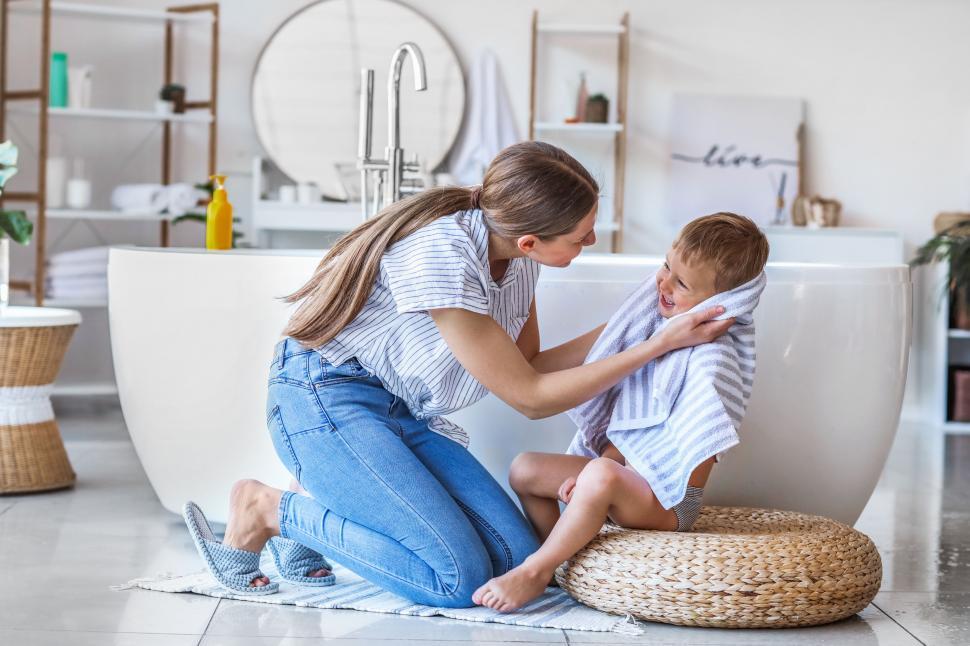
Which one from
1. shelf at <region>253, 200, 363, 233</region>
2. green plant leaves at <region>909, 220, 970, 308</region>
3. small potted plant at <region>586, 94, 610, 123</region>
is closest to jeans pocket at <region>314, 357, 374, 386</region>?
shelf at <region>253, 200, 363, 233</region>

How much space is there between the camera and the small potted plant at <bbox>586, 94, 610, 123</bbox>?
465 centimetres

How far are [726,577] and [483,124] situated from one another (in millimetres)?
3199

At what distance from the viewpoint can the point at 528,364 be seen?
1872 mm

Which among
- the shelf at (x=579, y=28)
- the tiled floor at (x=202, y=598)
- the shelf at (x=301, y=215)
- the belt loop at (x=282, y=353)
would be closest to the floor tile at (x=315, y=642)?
the tiled floor at (x=202, y=598)

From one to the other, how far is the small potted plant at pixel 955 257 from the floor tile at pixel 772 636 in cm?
285

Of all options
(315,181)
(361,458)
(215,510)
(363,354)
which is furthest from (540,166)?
(315,181)

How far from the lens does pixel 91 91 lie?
15.4ft

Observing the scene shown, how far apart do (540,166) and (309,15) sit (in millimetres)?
3166

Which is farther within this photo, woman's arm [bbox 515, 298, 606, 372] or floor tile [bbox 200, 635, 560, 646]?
woman's arm [bbox 515, 298, 606, 372]

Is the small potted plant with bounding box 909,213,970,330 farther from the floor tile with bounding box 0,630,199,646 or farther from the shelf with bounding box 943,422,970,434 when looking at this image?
the floor tile with bounding box 0,630,199,646

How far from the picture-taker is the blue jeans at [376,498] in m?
1.87

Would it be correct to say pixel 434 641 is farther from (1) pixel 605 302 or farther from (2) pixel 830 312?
(2) pixel 830 312

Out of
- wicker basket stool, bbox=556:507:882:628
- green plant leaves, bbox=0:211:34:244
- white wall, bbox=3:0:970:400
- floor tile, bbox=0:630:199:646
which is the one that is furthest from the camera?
white wall, bbox=3:0:970:400

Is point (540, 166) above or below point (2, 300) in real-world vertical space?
above
